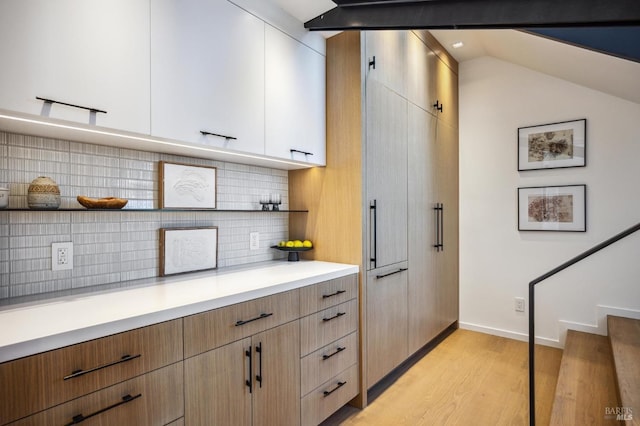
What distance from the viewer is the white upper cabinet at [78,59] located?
3.65 ft

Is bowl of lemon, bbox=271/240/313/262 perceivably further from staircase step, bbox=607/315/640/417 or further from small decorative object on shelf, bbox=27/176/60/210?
staircase step, bbox=607/315/640/417

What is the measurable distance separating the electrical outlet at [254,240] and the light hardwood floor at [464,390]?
48.4 inches

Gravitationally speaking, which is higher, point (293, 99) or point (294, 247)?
point (293, 99)

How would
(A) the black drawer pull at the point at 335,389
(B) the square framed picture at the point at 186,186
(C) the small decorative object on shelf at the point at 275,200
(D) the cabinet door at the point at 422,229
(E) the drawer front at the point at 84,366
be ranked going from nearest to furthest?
(E) the drawer front at the point at 84,366
(B) the square framed picture at the point at 186,186
(A) the black drawer pull at the point at 335,389
(C) the small decorative object on shelf at the point at 275,200
(D) the cabinet door at the point at 422,229

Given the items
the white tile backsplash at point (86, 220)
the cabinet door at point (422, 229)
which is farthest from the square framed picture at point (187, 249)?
the cabinet door at point (422, 229)

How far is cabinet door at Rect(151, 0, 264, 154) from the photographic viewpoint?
4.92 feet

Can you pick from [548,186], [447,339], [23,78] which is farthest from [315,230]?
[548,186]

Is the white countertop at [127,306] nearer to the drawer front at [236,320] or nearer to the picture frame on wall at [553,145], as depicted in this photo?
the drawer front at [236,320]

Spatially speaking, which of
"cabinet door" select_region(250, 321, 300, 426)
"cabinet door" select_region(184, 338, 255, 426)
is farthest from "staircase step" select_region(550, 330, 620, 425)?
"cabinet door" select_region(184, 338, 255, 426)

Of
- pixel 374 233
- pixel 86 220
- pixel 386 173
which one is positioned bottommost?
pixel 374 233

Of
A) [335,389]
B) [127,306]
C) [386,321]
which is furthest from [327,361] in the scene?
[127,306]

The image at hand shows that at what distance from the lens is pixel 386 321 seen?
2500 millimetres

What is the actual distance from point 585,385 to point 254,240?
2401 mm

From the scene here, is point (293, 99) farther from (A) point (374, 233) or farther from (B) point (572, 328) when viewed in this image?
(B) point (572, 328)
